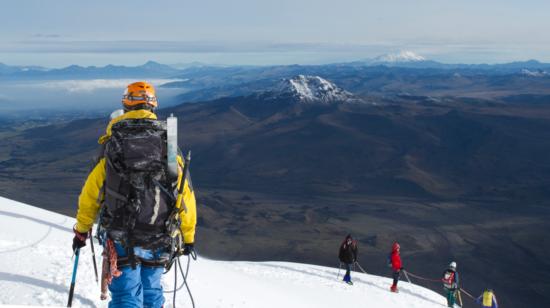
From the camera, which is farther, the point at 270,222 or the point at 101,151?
the point at 270,222

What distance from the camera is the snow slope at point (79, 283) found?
6.57m

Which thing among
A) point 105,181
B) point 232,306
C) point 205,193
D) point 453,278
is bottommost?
point 205,193

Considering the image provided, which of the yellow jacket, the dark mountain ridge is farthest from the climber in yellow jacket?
the dark mountain ridge

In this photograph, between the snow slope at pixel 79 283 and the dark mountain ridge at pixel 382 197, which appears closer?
the snow slope at pixel 79 283

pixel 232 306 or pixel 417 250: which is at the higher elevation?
pixel 232 306

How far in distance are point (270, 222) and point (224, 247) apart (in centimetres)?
2211

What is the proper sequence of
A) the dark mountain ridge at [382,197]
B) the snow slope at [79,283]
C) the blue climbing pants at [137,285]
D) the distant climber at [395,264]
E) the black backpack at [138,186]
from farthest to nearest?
the dark mountain ridge at [382,197]
the distant climber at [395,264]
the snow slope at [79,283]
the blue climbing pants at [137,285]
the black backpack at [138,186]

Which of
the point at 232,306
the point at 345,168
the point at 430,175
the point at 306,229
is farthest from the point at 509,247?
the point at 232,306

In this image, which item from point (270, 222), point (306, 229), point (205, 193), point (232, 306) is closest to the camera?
point (232, 306)

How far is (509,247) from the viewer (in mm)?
92188

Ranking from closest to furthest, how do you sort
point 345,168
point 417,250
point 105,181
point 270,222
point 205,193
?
1. point 105,181
2. point 417,250
3. point 270,222
4. point 205,193
5. point 345,168

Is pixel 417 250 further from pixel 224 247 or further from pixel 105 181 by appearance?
pixel 105 181

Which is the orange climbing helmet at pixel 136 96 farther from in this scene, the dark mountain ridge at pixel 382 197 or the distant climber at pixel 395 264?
the dark mountain ridge at pixel 382 197

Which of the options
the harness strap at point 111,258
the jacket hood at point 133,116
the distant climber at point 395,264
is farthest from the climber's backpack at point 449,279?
the jacket hood at point 133,116
